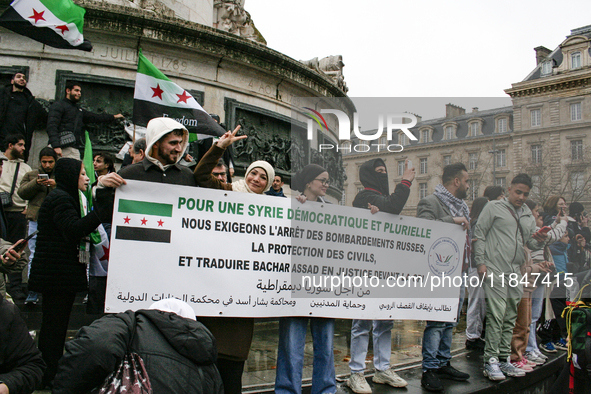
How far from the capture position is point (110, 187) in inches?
140

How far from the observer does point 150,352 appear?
6.49ft

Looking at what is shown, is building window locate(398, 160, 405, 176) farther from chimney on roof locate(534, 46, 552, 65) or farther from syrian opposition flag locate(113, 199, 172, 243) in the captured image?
chimney on roof locate(534, 46, 552, 65)

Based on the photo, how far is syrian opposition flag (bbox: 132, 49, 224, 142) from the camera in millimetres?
4738

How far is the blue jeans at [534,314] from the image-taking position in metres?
6.63

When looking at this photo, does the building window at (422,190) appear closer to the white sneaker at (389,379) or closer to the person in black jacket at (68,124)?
the white sneaker at (389,379)

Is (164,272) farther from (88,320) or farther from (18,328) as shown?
(88,320)

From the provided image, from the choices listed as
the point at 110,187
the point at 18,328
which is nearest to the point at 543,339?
the point at 110,187

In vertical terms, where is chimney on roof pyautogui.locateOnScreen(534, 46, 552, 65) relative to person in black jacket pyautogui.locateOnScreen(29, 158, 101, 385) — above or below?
above

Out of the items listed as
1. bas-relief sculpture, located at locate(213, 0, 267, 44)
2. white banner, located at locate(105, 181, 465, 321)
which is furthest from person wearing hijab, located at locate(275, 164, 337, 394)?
bas-relief sculpture, located at locate(213, 0, 267, 44)

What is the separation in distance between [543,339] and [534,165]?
3.66 m

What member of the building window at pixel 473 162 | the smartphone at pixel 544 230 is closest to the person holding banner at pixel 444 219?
the building window at pixel 473 162

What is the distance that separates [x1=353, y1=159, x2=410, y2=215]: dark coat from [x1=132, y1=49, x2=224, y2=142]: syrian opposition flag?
4.84ft

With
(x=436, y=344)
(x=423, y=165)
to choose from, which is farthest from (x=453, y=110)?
(x=436, y=344)

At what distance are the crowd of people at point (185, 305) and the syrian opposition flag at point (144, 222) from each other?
17 cm
